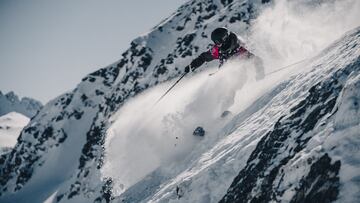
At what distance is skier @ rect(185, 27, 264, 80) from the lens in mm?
13469

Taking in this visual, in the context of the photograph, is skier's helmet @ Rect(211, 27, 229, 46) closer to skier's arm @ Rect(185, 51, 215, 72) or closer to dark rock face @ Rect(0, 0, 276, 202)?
skier's arm @ Rect(185, 51, 215, 72)

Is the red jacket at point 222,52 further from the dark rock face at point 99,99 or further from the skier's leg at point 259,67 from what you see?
the dark rock face at point 99,99

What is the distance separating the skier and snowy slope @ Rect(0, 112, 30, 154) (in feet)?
347

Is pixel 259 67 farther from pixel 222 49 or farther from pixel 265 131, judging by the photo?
pixel 265 131

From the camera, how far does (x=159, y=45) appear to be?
69.0 m

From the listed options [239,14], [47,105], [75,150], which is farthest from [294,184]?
[47,105]

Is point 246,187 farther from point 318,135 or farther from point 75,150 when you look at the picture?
point 75,150

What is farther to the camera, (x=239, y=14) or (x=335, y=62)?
(x=239, y=14)

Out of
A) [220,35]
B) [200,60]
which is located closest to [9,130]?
[200,60]

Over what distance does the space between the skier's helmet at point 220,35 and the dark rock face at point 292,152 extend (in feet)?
14.5

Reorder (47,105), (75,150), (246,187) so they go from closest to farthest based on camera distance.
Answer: (246,187), (75,150), (47,105)

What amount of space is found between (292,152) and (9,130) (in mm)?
137994

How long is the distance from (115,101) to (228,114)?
177 ft

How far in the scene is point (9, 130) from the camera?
130000mm
